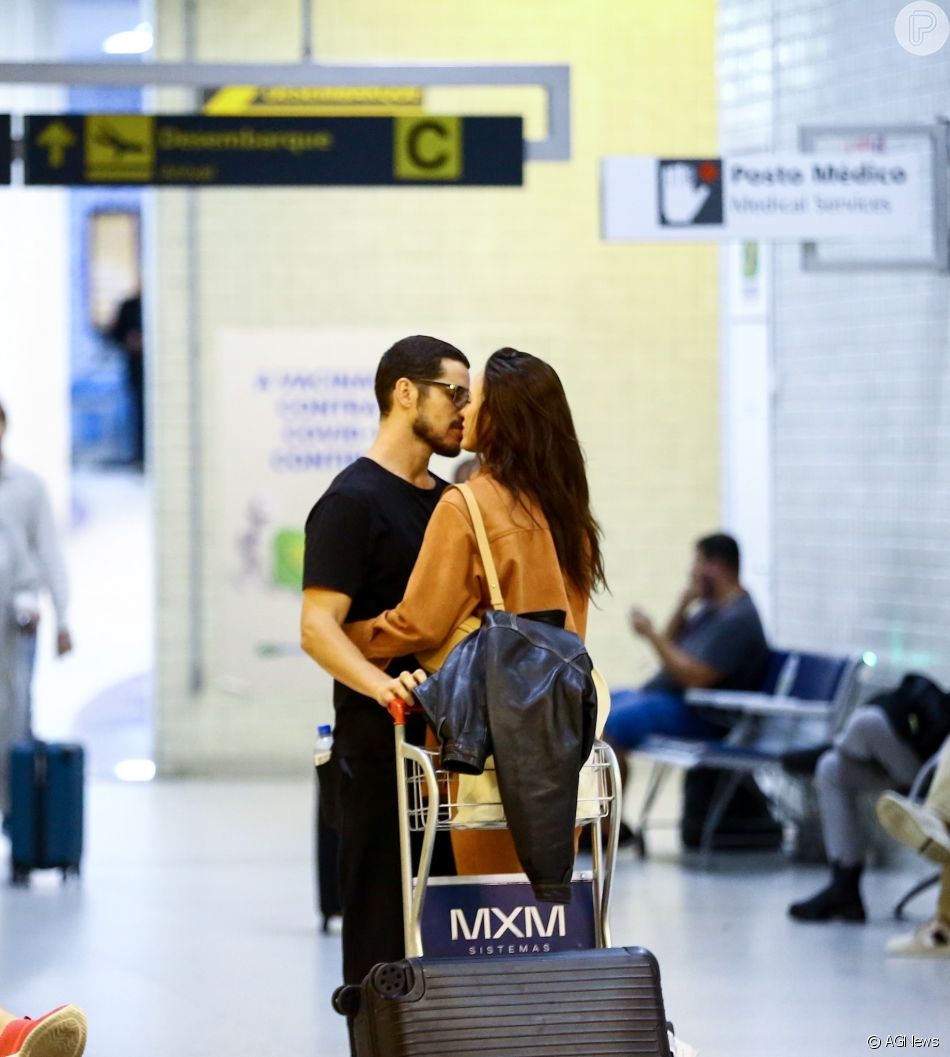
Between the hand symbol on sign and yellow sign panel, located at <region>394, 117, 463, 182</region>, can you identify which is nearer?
the hand symbol on sign

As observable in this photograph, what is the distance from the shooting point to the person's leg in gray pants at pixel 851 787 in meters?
6.43

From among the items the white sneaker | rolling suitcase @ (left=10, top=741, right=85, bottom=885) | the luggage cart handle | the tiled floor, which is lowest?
the tiled floor

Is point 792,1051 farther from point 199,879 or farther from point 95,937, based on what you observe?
point 199,879

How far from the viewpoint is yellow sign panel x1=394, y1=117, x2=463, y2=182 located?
7051 mm

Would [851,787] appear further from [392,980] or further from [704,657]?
[392,980]

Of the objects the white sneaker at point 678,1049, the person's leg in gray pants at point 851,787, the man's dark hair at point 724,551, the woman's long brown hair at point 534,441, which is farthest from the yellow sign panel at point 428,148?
the white sneaker at point 678,1049

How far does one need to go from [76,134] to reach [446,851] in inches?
163

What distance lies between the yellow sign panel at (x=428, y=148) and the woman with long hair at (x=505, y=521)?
365 cm

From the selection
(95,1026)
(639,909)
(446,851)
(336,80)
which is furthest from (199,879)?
(446,851)

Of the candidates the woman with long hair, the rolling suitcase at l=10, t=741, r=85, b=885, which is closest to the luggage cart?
the woman with long hair

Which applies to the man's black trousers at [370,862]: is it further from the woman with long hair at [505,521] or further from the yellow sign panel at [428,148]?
the yellow sign panel at [428,148]

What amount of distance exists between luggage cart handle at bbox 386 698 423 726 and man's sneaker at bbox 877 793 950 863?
9.14ft
